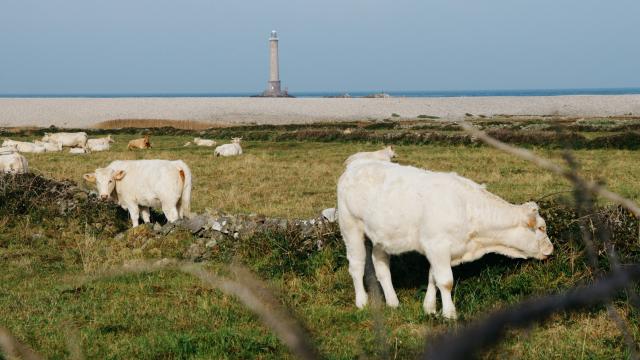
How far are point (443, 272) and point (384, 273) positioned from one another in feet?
2.90

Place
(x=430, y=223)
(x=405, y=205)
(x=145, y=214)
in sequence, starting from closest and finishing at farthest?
(x=430, y=223)
(x=405, y=205)
(x=145, y=214)

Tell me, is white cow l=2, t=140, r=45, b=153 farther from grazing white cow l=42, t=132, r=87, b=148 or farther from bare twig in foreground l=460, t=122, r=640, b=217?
bare twig in foreground l=460, t=122, r=640, b=217

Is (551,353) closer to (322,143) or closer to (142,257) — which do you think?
A: (142,257)

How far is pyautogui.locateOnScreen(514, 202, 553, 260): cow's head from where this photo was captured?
843 cm

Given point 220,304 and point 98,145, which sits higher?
point 220,304

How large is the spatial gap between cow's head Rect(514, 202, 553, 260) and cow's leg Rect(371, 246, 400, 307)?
1.50 metres

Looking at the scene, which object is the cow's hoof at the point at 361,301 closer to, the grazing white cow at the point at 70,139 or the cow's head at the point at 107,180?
the cow's head at the point at 107,180

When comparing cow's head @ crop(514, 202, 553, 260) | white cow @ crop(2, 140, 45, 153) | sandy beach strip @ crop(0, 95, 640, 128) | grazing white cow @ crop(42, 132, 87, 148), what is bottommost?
sandy beach strip @ crop(0, 95, 640, 128)

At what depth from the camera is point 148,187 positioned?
14.0m

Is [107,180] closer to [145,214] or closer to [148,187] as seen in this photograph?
[145,214]

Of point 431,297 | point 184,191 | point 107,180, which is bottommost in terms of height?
point 431,297

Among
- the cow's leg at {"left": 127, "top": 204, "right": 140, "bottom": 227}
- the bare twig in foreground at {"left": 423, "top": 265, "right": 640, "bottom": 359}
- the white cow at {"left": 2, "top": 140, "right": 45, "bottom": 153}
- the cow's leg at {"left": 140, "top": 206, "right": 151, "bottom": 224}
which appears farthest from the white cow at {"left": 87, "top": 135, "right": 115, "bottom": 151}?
the bare twig in foreground at {"left": 423, "top": 265, "right": 640, "bottom": 359}

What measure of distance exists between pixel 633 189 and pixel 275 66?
139633mm

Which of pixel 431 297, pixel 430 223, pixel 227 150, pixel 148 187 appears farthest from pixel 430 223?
pixel 227 150
